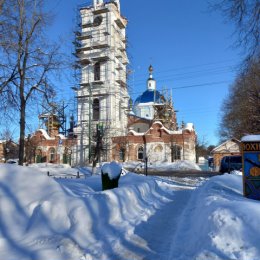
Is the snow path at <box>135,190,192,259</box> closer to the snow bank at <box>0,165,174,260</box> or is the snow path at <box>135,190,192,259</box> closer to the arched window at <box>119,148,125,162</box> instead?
the snow bank at <box>0,165,174,260</box>

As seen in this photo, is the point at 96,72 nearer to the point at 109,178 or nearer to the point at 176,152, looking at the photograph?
the point at 176,152

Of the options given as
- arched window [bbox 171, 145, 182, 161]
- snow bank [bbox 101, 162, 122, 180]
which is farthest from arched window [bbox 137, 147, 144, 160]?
snow bank [bbox 101, 162, 122, 180]

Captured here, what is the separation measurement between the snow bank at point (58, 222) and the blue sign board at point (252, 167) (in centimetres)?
366

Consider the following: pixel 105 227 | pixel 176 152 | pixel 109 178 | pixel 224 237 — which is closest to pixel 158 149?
pixel 176 152

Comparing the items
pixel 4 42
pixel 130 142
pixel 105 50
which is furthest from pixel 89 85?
pixel 4 42

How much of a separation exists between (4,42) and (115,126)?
42156 millimetres

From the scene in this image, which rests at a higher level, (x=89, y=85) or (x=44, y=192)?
(x=89, y=85)

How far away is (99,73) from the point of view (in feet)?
184

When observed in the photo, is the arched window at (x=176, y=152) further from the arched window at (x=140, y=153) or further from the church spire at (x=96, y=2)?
the church spire at (x=96, y=2)

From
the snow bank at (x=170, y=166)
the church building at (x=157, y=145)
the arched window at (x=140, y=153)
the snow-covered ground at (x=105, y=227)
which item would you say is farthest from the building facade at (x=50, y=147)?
the snow-covered ground at (x=105, y=227)

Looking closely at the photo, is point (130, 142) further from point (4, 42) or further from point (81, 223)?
point (81, 223)

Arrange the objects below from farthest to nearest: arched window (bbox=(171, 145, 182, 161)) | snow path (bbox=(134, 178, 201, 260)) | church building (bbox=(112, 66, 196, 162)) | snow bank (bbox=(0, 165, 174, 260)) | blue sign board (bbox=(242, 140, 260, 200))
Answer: arched window (bbox=(171, 145, 182, 161)), church building (bbox=(112, 66, 196, 162)), blue sign board (bbox=(242, 140, 260, 200)), snow path (bbox=(134, 178, 201, 260)), snow bank (bbox=(0, 165, 174, 260))

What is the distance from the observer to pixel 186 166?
46.7m

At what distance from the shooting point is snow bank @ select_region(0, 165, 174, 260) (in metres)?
6.11
